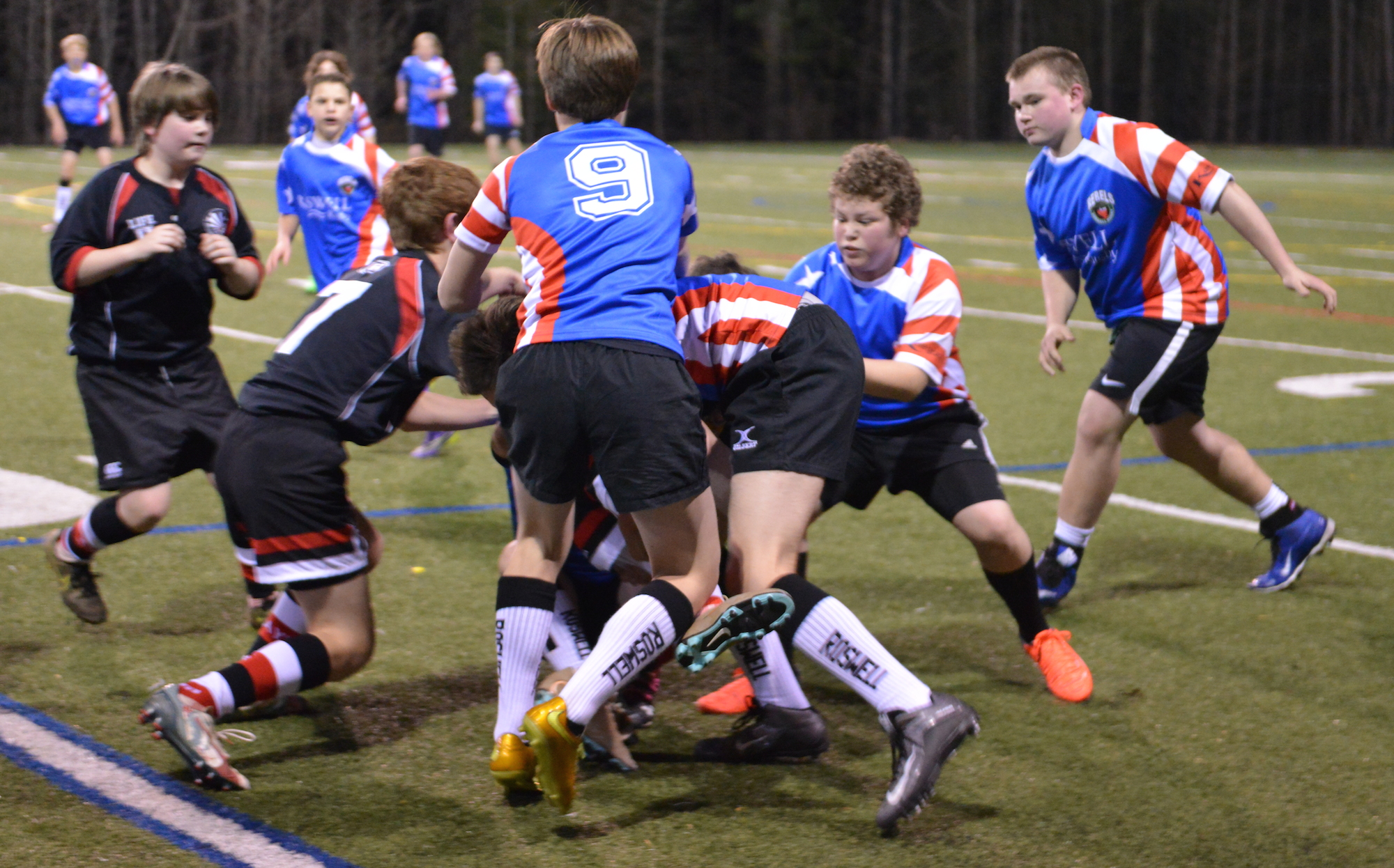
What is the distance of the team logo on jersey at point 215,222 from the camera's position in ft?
15.0

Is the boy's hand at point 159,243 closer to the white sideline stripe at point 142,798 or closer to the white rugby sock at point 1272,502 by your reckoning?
the white sideline stripe at point 142,798

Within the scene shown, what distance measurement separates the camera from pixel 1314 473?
7043 millimetres

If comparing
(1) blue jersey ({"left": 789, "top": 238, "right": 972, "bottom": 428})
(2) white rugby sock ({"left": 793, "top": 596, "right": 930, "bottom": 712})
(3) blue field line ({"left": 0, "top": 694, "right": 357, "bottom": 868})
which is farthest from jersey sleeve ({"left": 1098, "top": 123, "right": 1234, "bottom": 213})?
(3) blue field line ({"left": 0, "top": 694, "right": 357, "bottom": 868})

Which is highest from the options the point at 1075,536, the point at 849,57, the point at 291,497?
the point at 849,57

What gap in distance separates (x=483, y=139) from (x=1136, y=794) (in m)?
38.1

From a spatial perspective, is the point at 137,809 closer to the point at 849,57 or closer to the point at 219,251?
the point at 219,251

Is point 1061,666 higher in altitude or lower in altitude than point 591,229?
lower

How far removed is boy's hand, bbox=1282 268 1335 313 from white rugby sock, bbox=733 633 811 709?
7.27 ft

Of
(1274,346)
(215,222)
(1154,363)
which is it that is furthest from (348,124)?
(1274,346)

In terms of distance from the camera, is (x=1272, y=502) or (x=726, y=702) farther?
(x=1272, y=502)

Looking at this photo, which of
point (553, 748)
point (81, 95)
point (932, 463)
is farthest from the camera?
point (81, 95)

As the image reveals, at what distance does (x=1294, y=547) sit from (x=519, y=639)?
3268mm

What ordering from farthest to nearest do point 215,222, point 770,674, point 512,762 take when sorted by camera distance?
point 215,222
point 770,674
point 512,762

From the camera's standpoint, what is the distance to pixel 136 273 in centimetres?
445
